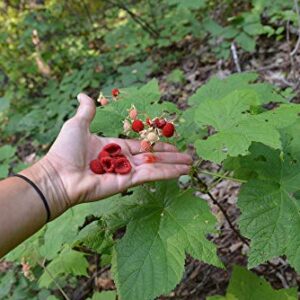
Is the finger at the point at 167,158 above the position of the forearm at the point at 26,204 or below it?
below

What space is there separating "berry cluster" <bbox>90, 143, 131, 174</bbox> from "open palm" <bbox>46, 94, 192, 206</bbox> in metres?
0.03

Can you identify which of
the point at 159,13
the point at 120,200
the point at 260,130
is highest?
the point at 260,130

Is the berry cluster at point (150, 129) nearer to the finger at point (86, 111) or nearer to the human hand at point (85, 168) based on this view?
the human hand at point (85, 168)

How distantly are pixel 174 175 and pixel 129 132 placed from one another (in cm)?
32

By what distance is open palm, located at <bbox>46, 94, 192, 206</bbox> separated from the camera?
1814mm

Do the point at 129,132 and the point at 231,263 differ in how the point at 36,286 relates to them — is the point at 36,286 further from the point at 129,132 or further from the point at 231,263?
the point at 129,132

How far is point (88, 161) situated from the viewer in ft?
6.48

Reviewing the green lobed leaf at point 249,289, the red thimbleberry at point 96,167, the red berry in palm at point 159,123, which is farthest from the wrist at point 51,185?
the green lobed leaf at point 249,289

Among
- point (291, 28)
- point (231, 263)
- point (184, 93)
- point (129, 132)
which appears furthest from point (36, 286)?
point (291, 28)

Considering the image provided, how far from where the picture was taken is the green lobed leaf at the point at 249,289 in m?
2.04

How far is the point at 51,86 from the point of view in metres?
5.97

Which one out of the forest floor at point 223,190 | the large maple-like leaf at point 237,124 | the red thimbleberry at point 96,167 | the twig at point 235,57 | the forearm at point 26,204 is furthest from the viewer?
the twig at point 235,57

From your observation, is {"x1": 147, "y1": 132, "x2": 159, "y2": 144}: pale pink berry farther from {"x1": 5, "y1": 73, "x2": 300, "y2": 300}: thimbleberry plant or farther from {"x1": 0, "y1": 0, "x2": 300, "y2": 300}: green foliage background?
{"x1": 0, "y1": 0, "x2": 300, "y2": 300}: green foliage background

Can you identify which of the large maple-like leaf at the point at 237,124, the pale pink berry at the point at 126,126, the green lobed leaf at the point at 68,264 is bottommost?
the green lobed leaf at the point at 68,264
